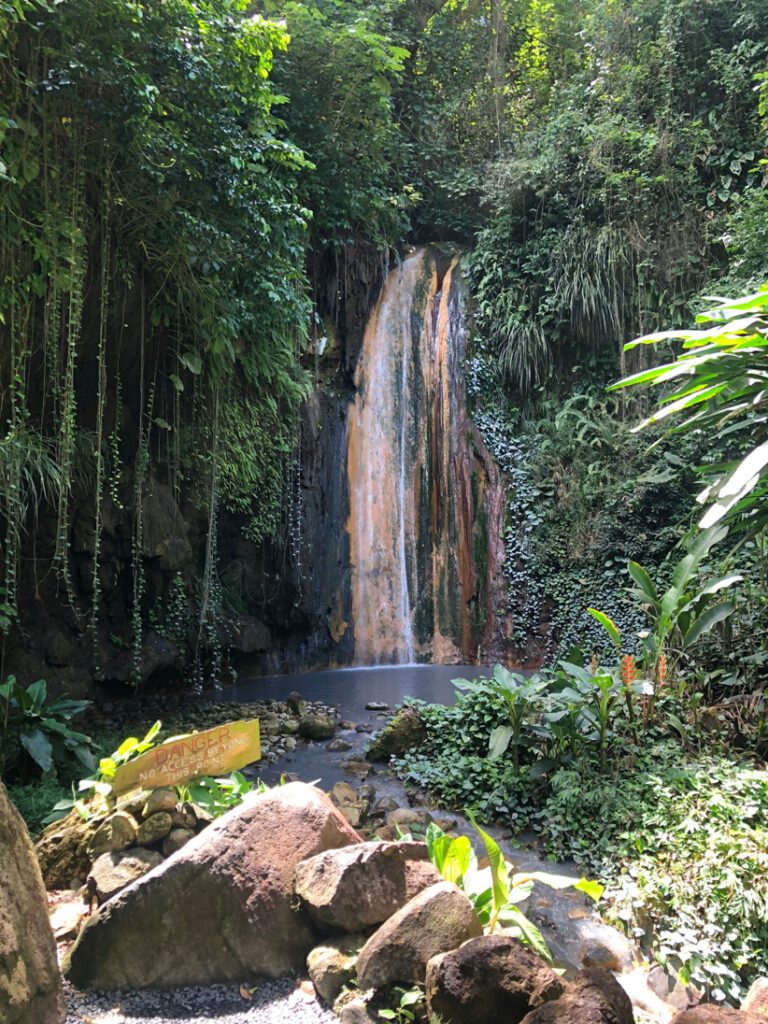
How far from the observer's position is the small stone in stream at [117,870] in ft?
8.38

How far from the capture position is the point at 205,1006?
2172mm

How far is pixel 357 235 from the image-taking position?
1024 cm

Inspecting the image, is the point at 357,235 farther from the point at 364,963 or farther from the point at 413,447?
the point at 364,963

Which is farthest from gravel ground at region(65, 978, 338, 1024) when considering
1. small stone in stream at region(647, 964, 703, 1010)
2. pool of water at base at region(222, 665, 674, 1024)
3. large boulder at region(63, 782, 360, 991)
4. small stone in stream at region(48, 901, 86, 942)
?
small stone in stream at region(647, 964, 703, 1010)

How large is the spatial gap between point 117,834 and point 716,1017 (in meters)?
2.15

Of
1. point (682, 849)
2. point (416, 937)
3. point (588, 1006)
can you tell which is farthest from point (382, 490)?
point (588, 1006)

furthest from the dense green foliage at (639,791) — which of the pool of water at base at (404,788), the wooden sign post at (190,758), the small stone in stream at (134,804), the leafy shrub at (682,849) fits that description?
the small stone in stream at (134,804)

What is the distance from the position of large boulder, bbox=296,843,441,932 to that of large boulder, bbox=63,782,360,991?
10 cm

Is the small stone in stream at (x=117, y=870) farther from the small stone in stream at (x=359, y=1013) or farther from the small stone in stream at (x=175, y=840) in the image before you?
the small stone in stream at (x=359, y=1013)

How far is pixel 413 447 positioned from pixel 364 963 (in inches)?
313

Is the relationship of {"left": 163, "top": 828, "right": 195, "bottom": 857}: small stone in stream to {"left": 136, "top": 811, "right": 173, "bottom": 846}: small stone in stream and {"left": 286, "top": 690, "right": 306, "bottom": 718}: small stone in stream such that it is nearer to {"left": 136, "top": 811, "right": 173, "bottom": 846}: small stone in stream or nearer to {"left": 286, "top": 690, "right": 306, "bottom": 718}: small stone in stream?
{"left": 136, "top": 811, "right": 173, "bottom": 846}: small stone in stream

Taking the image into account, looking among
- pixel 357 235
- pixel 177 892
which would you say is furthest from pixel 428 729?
pixel 357 235

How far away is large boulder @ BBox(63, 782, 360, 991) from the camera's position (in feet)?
7.45

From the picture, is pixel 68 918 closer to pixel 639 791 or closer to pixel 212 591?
pixel 639 791
